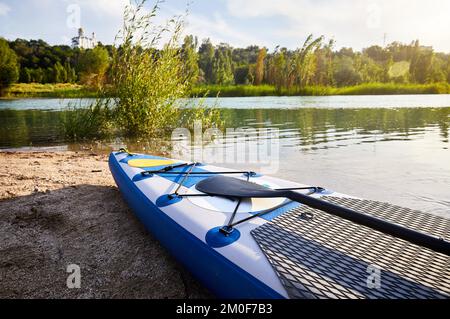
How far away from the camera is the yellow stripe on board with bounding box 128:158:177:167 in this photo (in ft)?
10.3

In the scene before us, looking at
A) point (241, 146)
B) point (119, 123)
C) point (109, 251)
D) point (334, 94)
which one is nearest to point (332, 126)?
point (241, 146)

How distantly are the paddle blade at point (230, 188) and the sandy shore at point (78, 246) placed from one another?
0.55 meters

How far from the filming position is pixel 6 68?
3059 cm

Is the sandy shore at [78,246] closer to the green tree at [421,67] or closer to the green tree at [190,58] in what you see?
the green tree at [190,58]

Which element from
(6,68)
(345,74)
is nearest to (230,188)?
(6,68)

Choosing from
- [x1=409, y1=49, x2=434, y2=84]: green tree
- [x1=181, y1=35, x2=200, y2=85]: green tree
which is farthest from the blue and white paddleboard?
[x1=409, y1=49, x2=434, y2=84]: green tree

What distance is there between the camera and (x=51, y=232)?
2383 mm

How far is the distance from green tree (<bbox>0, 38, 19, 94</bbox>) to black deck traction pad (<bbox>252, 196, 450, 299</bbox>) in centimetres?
3696

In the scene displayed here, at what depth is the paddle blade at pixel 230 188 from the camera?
6.52 feet

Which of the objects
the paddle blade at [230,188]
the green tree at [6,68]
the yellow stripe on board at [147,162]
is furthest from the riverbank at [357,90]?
the paddle blade at [230,188]

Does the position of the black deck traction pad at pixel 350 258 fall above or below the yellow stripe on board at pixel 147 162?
below

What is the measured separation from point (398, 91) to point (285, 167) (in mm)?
28943

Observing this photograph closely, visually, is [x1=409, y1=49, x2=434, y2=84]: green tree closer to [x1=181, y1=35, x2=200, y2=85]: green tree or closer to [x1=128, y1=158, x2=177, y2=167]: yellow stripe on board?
[x1=181, y1=35, x2=200, y2=85]: green tree

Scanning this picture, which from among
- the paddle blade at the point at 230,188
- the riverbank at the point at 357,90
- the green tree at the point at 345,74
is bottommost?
the paddle blade at the point at 230,188
